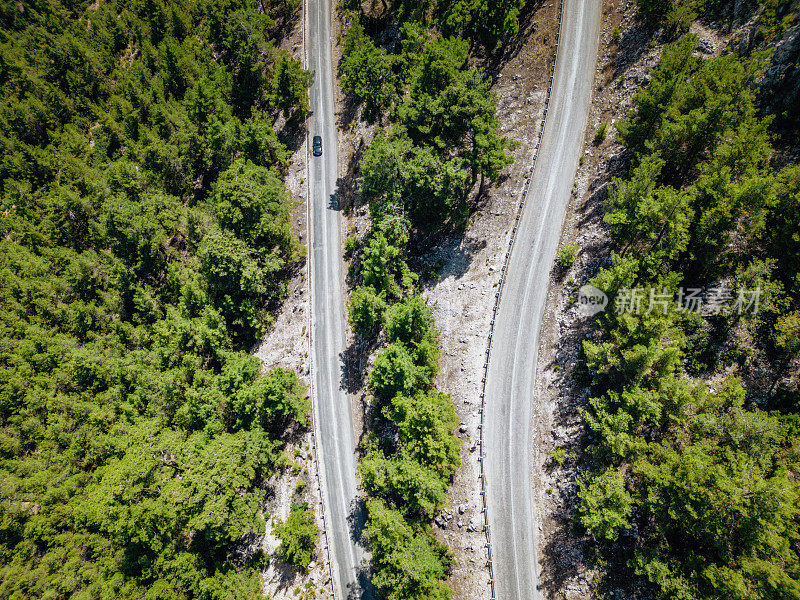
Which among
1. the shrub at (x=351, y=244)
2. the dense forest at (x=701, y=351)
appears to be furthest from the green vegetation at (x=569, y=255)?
the shrub at (x=351, y=244)

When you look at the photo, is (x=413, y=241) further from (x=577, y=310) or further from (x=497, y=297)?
(x=577, y=310)

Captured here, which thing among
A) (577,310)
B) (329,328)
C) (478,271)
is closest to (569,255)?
(577,310)

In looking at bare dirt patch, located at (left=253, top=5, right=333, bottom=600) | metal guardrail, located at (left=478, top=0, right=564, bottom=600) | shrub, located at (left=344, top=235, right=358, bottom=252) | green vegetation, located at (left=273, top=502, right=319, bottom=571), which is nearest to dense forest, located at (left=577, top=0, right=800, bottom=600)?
metal guardrail, located at (left=478, top=0, right=564, bottom=600)

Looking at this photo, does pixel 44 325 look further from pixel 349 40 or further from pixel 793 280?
pixel 793 280

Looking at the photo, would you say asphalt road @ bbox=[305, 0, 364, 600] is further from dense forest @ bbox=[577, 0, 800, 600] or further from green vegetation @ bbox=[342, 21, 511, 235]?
dense forest @ bbox=[577, 0, 800, 600]

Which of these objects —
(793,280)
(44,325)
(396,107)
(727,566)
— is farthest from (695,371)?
(44,325)
